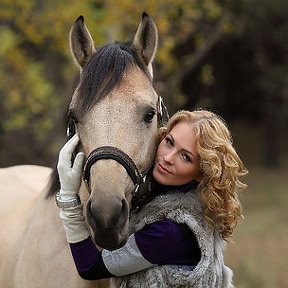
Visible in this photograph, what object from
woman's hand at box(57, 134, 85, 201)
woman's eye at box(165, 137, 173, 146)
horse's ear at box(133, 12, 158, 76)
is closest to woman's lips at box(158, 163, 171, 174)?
woman's eye at box(165, 137, 173, 146)

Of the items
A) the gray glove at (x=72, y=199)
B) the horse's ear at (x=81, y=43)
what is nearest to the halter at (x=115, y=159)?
the gray glove at (x=72, y=199)

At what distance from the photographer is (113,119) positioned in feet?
9.28

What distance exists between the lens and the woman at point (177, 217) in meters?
2.91

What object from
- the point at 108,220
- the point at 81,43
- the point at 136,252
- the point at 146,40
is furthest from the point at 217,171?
the point at 81,43

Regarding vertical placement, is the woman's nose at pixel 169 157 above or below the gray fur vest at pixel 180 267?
above

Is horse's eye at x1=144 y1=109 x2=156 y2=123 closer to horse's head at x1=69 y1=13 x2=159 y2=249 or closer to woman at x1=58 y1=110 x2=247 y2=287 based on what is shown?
horse's head at x1=69 y1=13 x2=159 y2=249

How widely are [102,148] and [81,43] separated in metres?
0.64

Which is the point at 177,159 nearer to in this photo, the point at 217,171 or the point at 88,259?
the point at 217,171

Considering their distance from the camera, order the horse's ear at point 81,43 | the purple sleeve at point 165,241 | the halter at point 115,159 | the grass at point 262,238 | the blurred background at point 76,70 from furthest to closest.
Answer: the blurred background at point 76,70, the grass at point 262,238, the horse's ear at point 81,43, the purple sleeve at point 165,241, the halter at point 115,159

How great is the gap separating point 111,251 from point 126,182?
1.10ft

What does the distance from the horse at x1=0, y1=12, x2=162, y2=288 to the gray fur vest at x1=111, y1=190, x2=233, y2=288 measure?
162mm

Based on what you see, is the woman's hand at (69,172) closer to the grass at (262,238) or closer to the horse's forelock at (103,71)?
the horse's forelock at (103,71)

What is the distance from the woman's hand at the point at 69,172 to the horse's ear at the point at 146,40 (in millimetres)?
542

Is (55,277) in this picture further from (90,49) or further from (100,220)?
(90,49)
